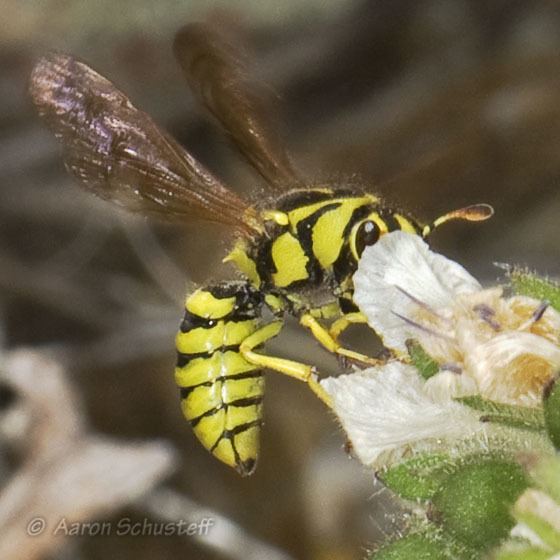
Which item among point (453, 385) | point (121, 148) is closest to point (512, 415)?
point (453, 385)

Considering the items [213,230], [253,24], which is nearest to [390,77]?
[253,24]

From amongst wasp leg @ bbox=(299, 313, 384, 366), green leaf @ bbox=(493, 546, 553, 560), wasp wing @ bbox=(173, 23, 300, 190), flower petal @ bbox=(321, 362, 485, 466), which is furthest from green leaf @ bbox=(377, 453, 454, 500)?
wasp wing @ bbox=(173, 23, 300, 190)

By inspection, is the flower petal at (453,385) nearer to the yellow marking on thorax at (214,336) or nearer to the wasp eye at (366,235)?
the wasp eye at (366,235)

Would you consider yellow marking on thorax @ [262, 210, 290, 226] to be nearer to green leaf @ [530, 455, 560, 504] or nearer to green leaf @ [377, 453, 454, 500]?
green leaf @ [377, 453, 454, 500]

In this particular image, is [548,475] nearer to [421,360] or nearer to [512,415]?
[512,415]

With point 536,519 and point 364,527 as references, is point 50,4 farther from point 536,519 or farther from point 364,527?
point 536,519

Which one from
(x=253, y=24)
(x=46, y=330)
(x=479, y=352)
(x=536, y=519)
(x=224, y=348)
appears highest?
(x=253, y=24)

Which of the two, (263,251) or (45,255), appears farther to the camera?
(45,255)
